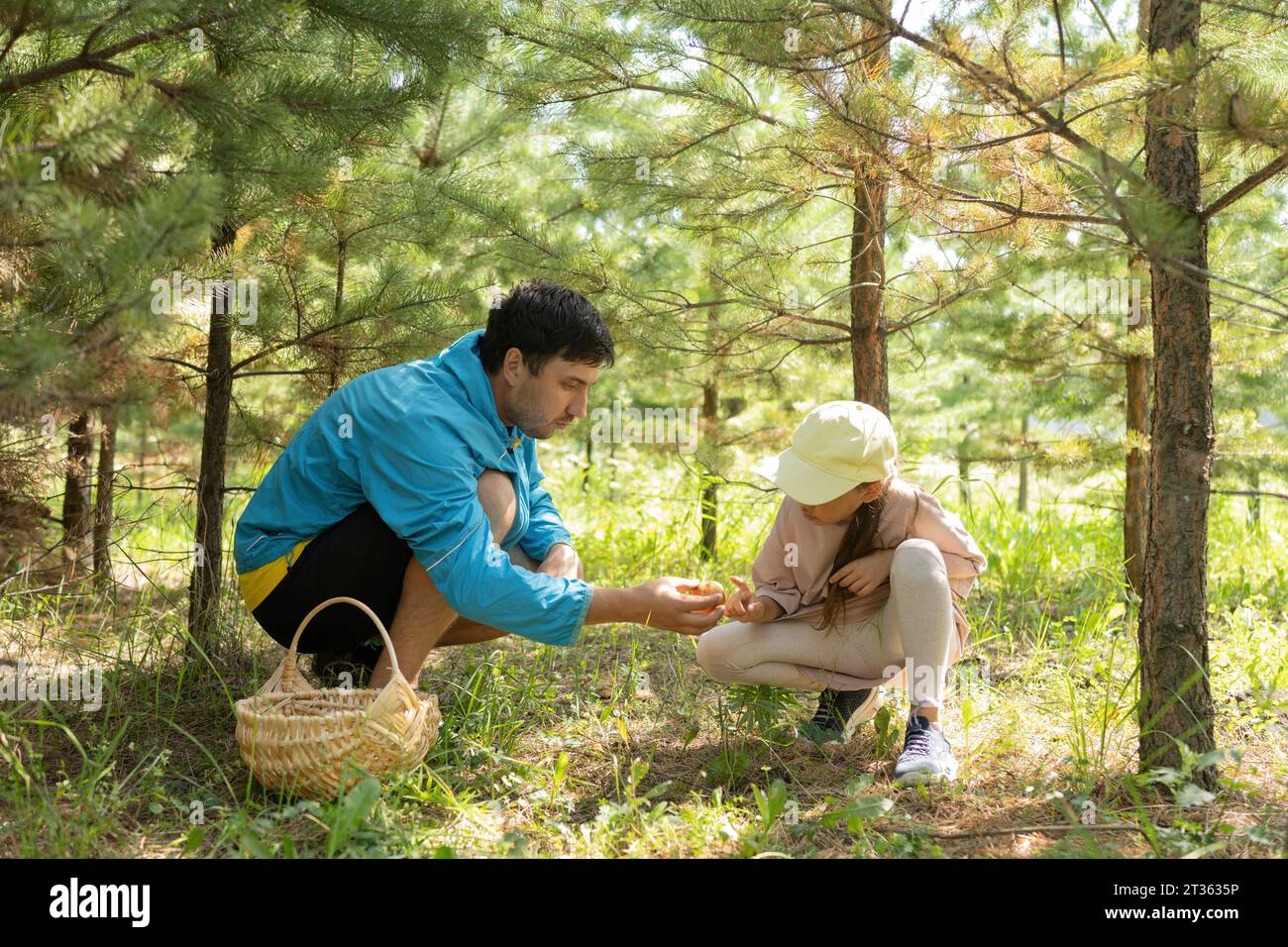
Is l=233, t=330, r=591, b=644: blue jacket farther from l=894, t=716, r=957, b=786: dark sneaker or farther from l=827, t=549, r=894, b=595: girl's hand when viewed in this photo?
l=894, t=716, r=957, b=786: dark sneaker

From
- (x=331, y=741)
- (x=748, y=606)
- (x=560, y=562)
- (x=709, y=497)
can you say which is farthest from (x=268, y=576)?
(x=709, y=497)

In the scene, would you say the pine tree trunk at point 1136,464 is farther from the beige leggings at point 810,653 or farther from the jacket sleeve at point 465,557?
the jacket sleeve at point 465,557

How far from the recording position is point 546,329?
2.54m

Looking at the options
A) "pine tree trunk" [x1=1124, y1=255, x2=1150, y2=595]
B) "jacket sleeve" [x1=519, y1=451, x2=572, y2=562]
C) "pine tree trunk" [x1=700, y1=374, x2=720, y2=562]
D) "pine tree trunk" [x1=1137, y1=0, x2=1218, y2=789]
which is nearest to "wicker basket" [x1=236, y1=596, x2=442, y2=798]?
"jacket sleeve" [x1=519, y1=451, x2=572, y2=562]

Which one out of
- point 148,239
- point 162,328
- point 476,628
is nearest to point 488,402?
point 476,628

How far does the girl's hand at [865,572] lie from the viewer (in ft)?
8.11

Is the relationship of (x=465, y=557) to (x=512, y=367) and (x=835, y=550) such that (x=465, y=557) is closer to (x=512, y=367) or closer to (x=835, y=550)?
(x=512, y=367)

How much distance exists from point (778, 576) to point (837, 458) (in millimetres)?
427

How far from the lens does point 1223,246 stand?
4727 millimetres

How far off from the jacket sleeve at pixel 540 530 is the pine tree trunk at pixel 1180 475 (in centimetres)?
154

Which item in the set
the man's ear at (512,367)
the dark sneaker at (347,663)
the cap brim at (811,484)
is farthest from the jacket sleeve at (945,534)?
the dark sneaker at (347,663)

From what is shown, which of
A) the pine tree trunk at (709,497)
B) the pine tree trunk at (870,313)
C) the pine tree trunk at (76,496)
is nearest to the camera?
the pine tree trunk at (76,496)

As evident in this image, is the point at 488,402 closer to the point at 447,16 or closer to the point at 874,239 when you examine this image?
the point at 447,16

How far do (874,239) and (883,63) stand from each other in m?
0.72
